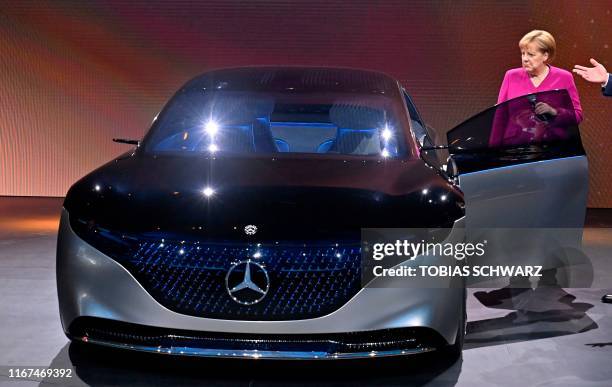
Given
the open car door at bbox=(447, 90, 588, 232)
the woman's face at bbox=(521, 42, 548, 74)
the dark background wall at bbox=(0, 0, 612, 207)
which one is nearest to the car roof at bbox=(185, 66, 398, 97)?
the open car door at bbox=(447, 90, 588, 232)

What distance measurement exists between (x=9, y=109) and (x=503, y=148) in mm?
7129

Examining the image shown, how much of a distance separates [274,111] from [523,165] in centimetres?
114

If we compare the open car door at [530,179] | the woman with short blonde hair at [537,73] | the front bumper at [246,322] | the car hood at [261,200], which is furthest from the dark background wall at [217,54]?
the front bumper at [246,322]

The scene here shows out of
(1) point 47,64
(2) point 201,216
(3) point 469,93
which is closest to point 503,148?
(2) point 201,216

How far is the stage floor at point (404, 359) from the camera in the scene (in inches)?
123

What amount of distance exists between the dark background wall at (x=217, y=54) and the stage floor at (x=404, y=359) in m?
4.75

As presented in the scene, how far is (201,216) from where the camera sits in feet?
9.29

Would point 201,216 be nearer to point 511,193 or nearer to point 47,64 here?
point 511,193

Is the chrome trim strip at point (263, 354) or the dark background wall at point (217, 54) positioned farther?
the dark background wall at point (217, 54)

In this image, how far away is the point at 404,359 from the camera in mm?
2967

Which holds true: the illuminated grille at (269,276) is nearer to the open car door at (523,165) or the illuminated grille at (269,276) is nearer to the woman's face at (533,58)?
the open car door at (523,165)

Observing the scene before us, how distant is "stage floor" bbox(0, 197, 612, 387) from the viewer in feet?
10.3

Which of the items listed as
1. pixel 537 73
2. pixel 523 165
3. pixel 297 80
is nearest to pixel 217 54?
pixel 537 73

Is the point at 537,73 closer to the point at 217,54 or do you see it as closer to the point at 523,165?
the point at 523,165
